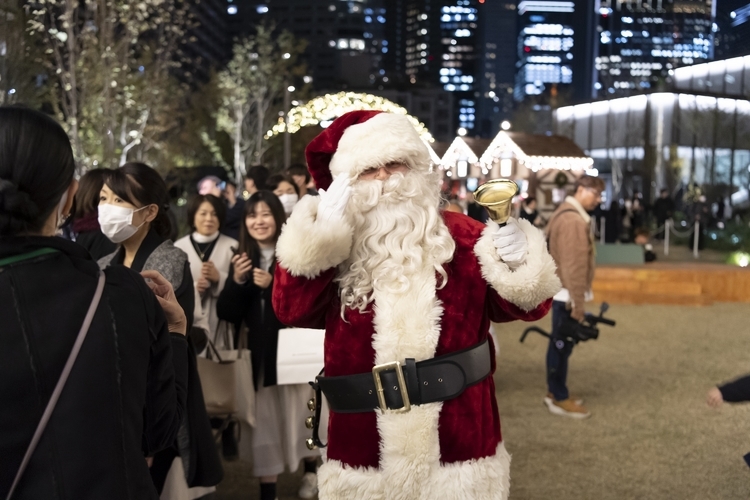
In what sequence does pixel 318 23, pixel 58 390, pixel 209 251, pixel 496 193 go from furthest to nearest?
pixel 318 23 < pixel 209 251 < pixel 496 193 < pixel 58 390

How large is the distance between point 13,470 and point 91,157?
14.0 meters

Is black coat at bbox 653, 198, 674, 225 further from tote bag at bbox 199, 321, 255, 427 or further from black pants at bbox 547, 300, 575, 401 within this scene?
tote bag at bbox 199, 321, 255, 427

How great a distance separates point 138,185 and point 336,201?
1.24m

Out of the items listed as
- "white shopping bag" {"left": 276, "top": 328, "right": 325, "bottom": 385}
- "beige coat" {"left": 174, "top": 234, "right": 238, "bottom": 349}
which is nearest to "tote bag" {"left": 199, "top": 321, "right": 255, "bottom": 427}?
"white shopping bag" {"left": 276, "top": 328, "right": 325, "bottom": 385}

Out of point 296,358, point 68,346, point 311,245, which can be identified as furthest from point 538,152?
point 68,346

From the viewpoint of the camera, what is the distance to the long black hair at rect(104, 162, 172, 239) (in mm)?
3168

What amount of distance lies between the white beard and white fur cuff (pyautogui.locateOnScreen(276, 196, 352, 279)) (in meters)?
0.10

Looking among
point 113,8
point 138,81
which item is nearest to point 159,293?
point 113,8

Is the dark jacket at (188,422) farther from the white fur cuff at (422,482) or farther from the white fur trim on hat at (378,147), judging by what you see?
the white fur trim on hat at (378,147)

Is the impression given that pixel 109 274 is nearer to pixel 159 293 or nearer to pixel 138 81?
pixel 159 293

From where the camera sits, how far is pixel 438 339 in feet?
7.76

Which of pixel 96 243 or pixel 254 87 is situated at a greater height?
pixel 254 87

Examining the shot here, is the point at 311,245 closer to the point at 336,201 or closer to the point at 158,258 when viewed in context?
the point at 336,201

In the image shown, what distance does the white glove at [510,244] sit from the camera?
2324 millimetres
